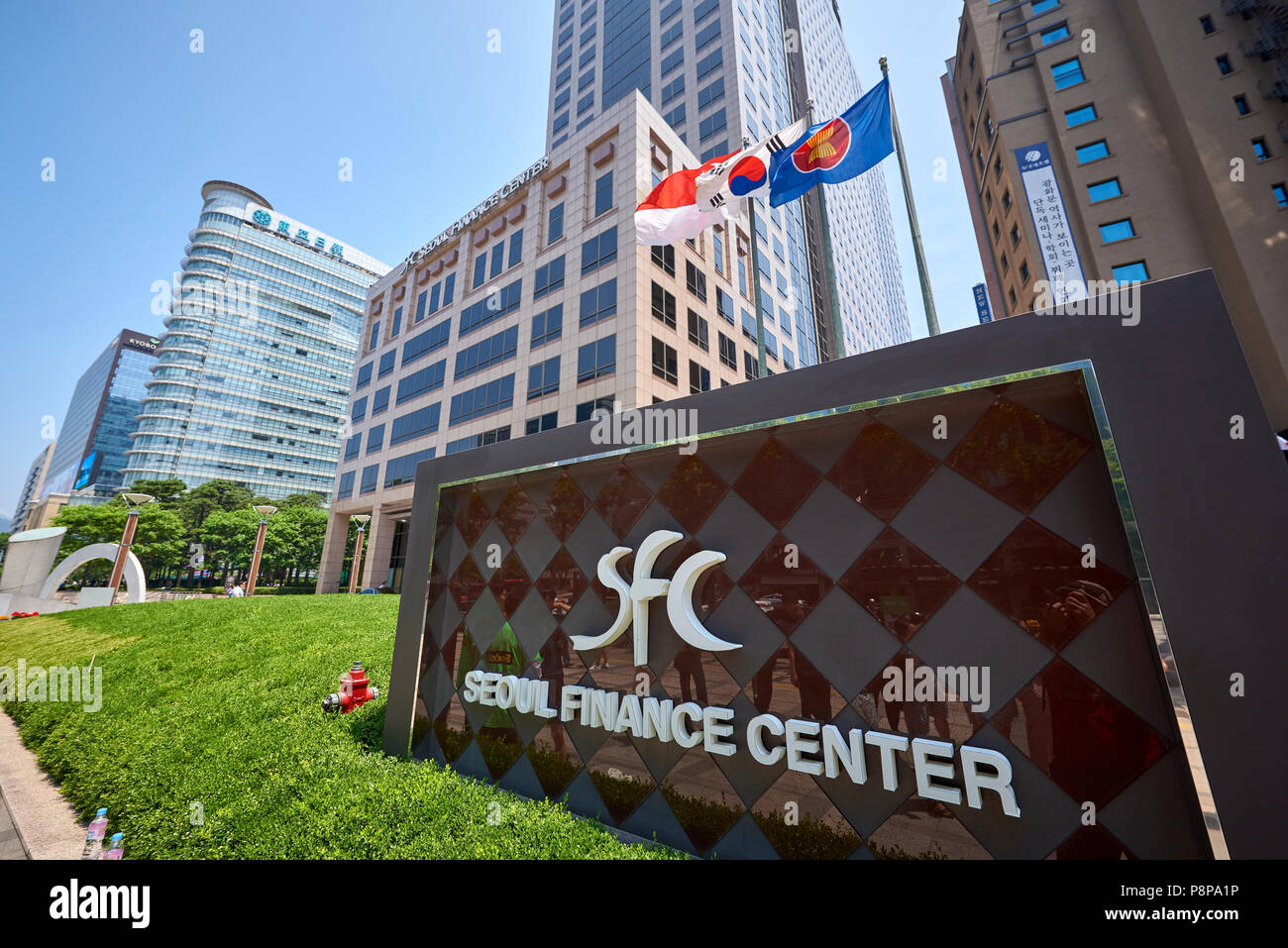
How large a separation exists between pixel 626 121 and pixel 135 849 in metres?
30.6

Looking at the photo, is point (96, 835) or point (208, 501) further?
point (208, 501)

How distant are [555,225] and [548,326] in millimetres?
6575

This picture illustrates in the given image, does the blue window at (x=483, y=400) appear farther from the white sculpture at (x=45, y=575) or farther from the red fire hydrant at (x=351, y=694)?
the red fire hydrant at (x=351, y=694)

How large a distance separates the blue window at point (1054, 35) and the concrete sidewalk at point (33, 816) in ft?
141

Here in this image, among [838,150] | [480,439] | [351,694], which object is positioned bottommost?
[351,694]

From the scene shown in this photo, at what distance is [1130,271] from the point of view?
71.2 ft

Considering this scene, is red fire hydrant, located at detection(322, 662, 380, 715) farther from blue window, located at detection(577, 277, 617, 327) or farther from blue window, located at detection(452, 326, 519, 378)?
blue window, located at detection(452, 326, 519, 378)

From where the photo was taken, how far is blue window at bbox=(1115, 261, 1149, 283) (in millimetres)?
21391

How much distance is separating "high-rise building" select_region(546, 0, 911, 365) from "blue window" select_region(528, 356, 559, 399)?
39.5 ft

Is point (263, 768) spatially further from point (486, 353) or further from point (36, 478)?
point (36, 478)

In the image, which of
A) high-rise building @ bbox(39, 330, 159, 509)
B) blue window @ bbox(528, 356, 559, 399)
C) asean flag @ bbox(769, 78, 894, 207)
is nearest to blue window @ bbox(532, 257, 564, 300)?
blue window @ bbox(528, 356, 559, 399)

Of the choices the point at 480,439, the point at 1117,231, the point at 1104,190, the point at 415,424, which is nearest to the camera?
the point at 1117,231

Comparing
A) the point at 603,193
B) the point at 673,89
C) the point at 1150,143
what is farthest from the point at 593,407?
the point at 673,89

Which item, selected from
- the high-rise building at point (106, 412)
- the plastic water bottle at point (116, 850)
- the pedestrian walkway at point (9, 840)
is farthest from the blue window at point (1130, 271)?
the high-rise building at point (106, 412)
